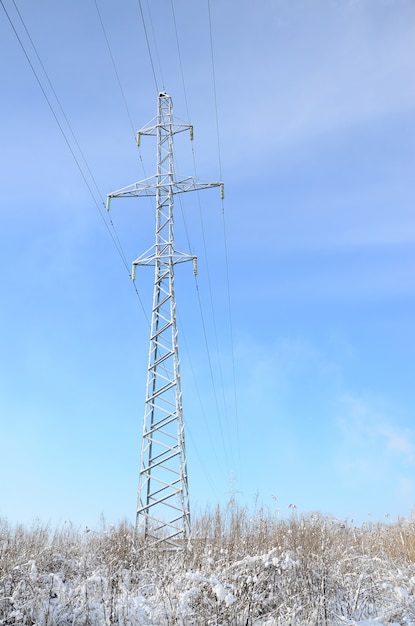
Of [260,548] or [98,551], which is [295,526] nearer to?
[260,548]

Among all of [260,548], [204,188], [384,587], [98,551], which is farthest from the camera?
[204,188]

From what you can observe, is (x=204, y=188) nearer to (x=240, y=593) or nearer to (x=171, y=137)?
(x=171, y=137)

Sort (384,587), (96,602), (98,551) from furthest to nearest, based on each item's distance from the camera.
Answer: (98,551)
(384,587)
(96,602)

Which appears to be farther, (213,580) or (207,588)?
(207,588)

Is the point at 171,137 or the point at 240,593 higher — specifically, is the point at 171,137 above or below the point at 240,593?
above

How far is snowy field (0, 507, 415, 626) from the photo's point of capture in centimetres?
570

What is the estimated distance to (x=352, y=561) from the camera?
9.39m

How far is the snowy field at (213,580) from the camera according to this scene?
5699mm

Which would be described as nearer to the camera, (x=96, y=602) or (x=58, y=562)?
(x=96, y=602)

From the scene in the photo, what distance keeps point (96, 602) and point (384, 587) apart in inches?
161

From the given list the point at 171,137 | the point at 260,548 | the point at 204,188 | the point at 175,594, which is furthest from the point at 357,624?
the point at 171,137

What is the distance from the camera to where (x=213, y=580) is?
16.3ft

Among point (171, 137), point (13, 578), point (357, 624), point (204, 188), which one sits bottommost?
point (357, 624)

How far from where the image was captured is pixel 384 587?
23.7ft
